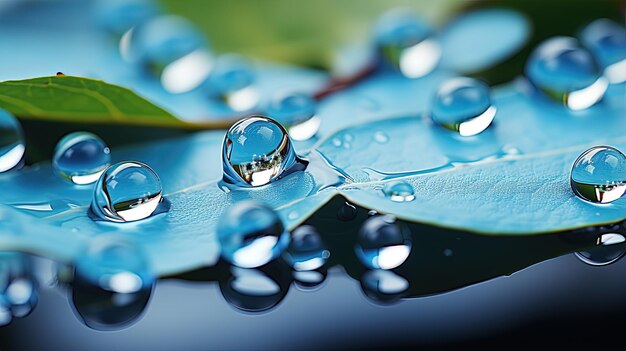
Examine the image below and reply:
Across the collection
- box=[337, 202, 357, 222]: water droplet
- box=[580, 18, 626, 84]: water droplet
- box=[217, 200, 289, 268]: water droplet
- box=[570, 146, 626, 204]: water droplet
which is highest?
box=[580, 18, 626, 84]: water droplet

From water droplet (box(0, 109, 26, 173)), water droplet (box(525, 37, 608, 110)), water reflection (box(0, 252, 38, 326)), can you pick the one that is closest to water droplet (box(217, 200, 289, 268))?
water reflection (box(0, 252, 38, 326))

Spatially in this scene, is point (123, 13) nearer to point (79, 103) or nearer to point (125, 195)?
point (79, 103)

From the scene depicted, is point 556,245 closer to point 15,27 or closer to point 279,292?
point 279,292

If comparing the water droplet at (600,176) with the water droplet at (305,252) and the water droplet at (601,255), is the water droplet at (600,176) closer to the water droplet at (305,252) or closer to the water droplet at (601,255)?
the water droplet at (601,255)

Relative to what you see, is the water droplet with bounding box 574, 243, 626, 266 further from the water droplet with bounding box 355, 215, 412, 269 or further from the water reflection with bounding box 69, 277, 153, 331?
the water reflection with bounding box 69, 277, 153, 331

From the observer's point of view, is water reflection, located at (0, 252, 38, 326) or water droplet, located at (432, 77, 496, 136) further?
water droplet, located at (432, 77, 496, 136)

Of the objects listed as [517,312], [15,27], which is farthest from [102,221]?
[15,27]
